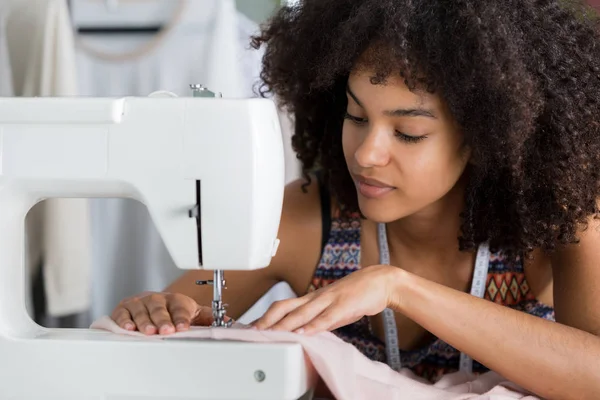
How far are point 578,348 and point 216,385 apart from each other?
688mm

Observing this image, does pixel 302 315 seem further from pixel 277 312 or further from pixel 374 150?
pixel 374 150

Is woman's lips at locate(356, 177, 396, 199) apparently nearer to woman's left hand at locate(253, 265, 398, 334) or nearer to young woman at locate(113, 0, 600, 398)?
young woman at locate(113, 0, 600, 398)

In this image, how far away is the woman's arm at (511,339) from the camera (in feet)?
4.71

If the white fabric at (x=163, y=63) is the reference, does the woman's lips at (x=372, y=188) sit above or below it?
below

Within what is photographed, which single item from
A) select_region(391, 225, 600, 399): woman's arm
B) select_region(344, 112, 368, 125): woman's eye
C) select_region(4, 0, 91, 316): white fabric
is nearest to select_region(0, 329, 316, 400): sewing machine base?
select_region(391, 225, 600, 399): woman's arm

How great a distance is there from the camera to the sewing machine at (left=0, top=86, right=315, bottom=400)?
3.89 feet

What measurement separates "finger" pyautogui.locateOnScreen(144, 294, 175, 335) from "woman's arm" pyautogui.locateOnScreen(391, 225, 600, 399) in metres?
0.40

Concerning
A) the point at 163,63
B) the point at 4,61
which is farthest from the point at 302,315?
the point at 4,61

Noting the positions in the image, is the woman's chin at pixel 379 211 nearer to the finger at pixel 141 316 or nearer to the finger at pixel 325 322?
the finger at pixel 325 322

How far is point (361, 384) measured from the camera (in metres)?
1.30

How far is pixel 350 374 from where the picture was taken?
1.27 m

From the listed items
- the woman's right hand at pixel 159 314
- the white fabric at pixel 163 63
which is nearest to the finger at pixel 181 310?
the woman's right hand at pixel 159 314

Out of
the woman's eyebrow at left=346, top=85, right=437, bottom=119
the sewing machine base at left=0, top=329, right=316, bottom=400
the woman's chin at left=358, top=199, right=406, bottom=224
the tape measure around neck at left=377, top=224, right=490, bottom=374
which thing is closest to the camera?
the sewing machine base at left=0, top=329, right=316, bottom=400

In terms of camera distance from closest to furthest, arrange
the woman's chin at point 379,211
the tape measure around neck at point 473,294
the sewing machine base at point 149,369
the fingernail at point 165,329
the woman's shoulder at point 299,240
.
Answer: the sewing machine base at point 149,369 → the fingernail at point 165,329 → the woman's chin at point 379,211 → the tape measure around neck at point 473,294 → the woman's shoulder at point 299,240
